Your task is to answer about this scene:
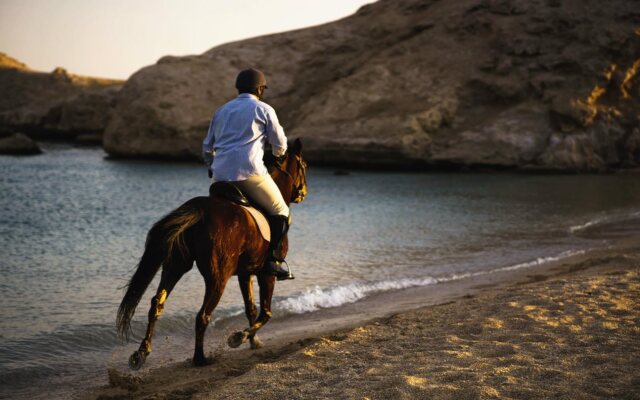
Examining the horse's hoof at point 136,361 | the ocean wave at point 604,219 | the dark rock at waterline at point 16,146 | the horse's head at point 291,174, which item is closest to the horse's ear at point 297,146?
the horse's head at point 291,174

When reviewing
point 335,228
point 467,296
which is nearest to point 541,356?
point 467,296

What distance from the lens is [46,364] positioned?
7.17m

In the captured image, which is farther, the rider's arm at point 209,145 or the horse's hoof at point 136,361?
the rider's arm at point 209,145

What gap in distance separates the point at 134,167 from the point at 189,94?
8.09 m

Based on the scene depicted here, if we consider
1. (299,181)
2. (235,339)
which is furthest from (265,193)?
(235,339)

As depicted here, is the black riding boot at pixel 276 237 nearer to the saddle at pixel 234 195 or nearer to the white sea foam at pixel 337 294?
the saddle at pixel 234 195

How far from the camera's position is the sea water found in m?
8.22

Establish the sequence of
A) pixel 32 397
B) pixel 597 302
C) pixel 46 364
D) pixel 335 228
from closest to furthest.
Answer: pixel 32 397 < pixel 46 364 < pixel 597 302 < pixel 335 228

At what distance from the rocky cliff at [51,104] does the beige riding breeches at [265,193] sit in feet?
220

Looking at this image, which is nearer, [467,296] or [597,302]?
[597,302]

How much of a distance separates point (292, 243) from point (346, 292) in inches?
199

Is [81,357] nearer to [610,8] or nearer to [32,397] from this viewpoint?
[32,397]

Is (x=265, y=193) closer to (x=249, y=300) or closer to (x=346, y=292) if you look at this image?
(x=249, y=300)

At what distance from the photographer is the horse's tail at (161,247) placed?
5.78 metres
